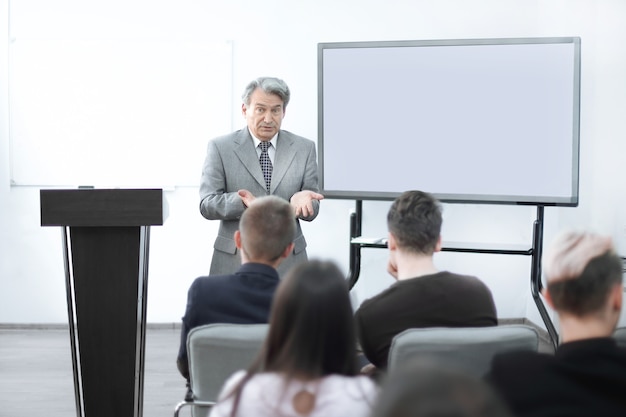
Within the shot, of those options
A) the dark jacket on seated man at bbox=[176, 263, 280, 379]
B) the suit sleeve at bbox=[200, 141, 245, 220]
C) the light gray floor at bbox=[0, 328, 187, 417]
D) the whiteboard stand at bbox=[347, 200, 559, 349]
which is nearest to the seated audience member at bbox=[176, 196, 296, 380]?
the dark jacket on seated man at bbox=[176, 263, 280, 379]

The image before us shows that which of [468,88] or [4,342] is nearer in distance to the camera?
[468,88]

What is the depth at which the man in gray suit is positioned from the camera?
3600 mm

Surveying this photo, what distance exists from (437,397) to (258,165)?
9.81ft

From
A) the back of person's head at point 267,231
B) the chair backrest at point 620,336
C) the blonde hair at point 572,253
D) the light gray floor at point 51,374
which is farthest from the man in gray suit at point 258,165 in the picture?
the blonde hair at point 572,253

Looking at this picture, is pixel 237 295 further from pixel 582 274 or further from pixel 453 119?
pixel 453 119

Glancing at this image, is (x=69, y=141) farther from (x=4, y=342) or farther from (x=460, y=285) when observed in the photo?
(x=460, y=285)

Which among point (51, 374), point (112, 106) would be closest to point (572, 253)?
point (51, 374)

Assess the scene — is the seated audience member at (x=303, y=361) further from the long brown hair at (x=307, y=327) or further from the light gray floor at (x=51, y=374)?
the light gray floor at (x=51, y=374)

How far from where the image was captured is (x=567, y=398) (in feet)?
4.59

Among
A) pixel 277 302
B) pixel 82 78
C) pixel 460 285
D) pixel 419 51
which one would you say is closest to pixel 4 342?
pixel 82 78

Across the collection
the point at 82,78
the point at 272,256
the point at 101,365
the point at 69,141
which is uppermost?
the point at 82,78

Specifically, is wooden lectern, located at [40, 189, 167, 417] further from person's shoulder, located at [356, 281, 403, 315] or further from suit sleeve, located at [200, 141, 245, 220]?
person's shoulder, located at [356, 281, 403, 315]

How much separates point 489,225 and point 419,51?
1537 mm

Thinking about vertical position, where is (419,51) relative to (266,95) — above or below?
above
